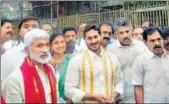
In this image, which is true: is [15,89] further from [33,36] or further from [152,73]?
[152,73]

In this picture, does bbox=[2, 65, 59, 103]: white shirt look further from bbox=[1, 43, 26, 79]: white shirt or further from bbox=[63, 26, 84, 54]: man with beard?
bbox=[63, 26, 84, 54]: man with beard

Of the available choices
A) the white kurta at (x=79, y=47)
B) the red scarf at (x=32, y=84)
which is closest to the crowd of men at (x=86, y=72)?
the red scarf at (x=32, y=84)

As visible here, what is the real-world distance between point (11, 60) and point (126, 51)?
1182 millimetres

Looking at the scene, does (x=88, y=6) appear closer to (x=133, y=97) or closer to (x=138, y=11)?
(x=138, y=11)

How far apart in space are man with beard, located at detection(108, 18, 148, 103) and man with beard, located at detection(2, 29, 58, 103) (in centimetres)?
95

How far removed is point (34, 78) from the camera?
2867 mm

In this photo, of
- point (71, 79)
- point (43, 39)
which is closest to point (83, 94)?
point (71, 79)

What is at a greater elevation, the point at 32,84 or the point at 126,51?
the point at 126,51

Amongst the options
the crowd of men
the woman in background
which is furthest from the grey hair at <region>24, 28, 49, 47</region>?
the woman in background

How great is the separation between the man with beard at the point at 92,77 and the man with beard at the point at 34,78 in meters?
0.28

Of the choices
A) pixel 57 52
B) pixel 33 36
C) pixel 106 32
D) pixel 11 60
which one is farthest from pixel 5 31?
pixel 106 32

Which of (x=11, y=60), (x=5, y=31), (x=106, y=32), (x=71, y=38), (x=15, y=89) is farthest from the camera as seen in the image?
(x=71, y=38)

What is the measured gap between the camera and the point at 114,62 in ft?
11.0

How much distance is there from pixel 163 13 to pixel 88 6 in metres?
1.58
